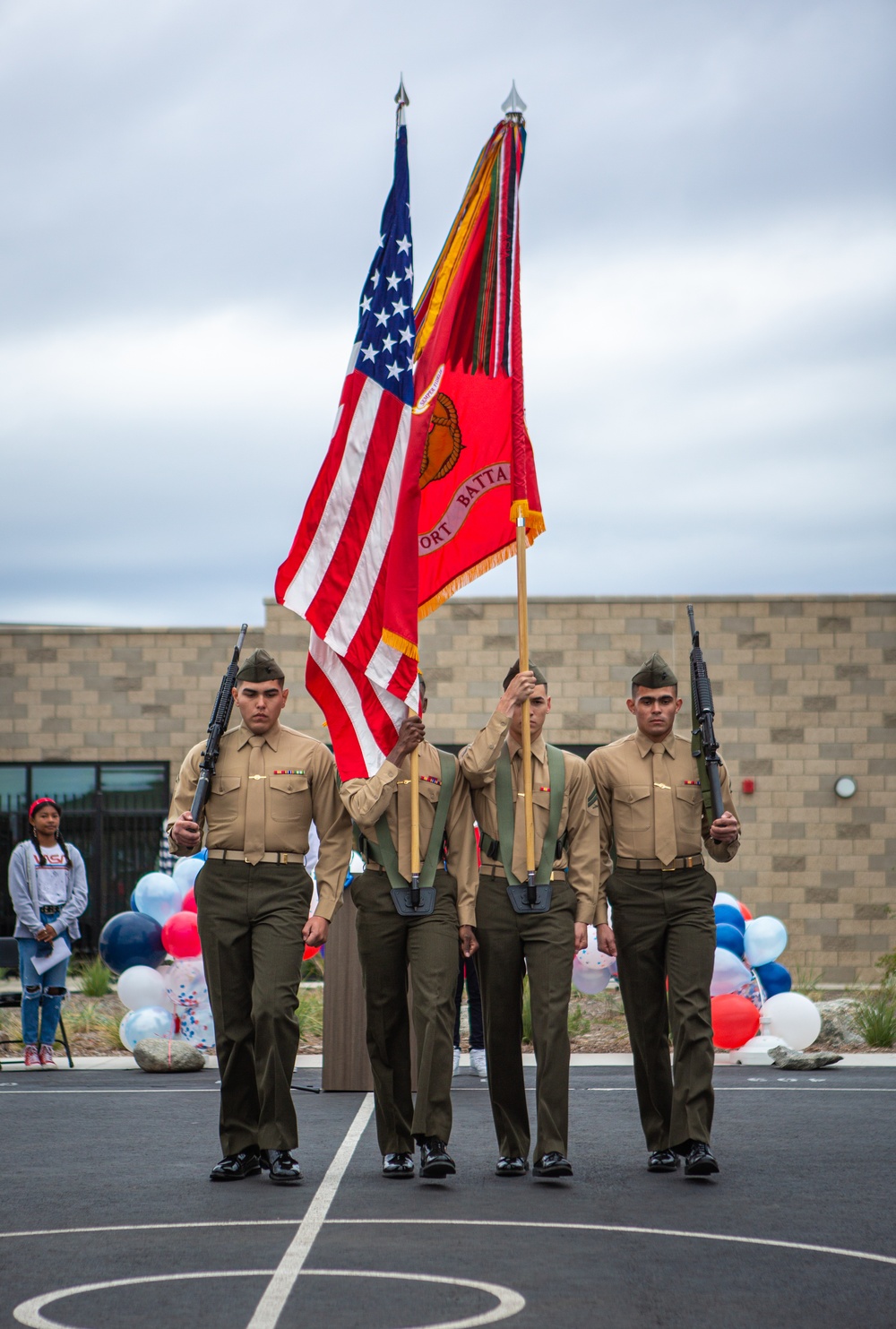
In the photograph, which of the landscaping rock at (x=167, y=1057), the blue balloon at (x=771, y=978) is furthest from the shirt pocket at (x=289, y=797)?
the blue balloon at (x=771, y=978)

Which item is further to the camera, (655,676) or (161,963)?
(161,963)

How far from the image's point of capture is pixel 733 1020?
12.4 metres

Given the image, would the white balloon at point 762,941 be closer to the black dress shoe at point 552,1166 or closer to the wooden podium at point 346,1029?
the wooden podium at point 346,1029

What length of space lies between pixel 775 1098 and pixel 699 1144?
10.7ft

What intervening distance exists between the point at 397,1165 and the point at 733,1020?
579 centimetres

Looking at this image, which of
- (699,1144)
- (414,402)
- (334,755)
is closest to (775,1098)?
(699,1144)

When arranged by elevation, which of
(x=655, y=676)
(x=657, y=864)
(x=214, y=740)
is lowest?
(x=657, y=864)

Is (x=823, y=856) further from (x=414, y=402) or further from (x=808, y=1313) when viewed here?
(x=808, y=1313)

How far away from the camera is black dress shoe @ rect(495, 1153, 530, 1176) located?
711 cm

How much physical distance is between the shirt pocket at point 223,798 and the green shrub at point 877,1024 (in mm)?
7880

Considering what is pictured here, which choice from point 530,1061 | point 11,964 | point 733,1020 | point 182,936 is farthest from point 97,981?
point 733,1020

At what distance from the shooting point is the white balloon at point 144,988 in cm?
1333

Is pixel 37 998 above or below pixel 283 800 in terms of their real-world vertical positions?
below

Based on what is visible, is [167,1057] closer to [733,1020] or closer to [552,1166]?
[733,1020]
